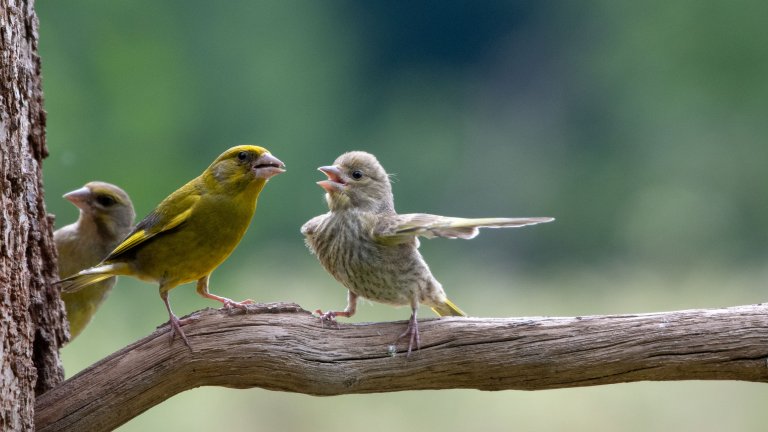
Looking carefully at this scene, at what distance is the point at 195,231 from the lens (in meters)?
3.97

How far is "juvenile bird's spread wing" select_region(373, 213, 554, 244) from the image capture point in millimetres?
3354

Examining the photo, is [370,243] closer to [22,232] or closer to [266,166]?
[266,166]

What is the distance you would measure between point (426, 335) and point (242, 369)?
70 cm

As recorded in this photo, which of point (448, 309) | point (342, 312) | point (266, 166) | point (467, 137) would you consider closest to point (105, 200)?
point (266, 166)

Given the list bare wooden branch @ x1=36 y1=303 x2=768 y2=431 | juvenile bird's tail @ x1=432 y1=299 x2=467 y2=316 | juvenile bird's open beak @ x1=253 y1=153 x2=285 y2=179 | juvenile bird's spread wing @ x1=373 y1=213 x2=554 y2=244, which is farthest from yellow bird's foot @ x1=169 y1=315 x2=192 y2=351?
juvenile bird's tail @ x1=432 y1=299 x2=467 y2=316

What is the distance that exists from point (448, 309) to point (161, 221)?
4.16 feet

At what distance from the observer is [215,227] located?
3.98 metres

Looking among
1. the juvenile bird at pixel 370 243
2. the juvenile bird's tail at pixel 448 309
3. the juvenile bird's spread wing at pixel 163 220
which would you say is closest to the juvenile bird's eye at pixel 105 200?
the juvenile bird's spread wing at pixel 163 220

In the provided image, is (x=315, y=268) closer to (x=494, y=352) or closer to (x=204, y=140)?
(x=204, y=140)

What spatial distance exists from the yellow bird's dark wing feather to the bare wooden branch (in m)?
0.45

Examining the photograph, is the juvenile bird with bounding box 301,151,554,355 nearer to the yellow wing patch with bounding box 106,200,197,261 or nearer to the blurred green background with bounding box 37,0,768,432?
the yellow wing patch with bounding box 106,200,197,261

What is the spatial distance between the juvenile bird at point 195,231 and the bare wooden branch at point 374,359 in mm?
321

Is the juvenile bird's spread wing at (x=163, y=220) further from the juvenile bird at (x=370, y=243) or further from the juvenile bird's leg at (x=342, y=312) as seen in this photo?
the juvenile bird's leg at (x=342, y=312)

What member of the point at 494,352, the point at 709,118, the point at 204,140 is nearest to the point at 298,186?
the point at 204,140
